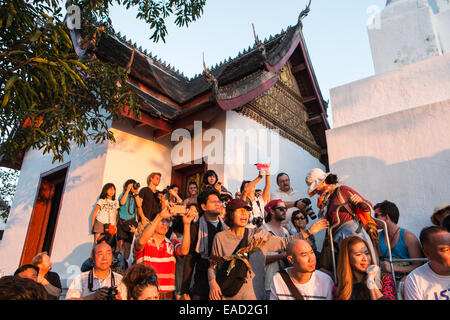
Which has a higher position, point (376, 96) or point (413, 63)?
point (413, 63)

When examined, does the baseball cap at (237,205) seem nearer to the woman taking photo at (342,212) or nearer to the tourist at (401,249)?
the woman taking photo at (342,212)

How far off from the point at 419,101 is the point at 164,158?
578 cm

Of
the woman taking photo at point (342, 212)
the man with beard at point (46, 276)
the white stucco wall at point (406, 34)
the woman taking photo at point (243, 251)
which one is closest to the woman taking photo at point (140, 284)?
the woman taking photo at point (243, 251)

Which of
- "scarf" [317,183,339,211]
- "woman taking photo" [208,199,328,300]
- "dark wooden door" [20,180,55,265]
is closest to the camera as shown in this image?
"woman taking photo" [208,199,328,300]

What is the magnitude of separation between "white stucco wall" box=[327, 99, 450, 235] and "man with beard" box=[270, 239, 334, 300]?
2984mm

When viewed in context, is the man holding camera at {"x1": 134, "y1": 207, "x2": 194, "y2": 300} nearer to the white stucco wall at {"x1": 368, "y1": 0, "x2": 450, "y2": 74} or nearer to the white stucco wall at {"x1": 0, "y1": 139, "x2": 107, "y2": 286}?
the white stucco wall at {"x1": 0, "y1": 139, "x2": 107, "y2": 286}

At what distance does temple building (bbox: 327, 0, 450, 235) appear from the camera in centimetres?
466

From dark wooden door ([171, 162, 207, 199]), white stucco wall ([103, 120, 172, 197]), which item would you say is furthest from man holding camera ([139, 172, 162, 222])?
dark wooden door ([171, 162, 207, 199])

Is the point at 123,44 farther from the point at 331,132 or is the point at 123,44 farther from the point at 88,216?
the point at 331,132

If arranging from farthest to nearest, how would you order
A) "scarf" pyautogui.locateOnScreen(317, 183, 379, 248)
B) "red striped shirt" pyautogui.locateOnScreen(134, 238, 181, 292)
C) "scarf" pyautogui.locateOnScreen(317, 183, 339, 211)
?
"scarf" pyautogui.locateOnScreen(317, 183, 339, 211)
"red striped shirt" pyautogui.locateOnScreen(134, 238, 181, 292)
"scarf" pyautogui.locateOnScreen(317, 183, 379, 248)

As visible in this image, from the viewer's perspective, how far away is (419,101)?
530cm

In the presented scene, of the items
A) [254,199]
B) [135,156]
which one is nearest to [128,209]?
[135,156]

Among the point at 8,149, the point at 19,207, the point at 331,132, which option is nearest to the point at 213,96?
the point at 331,132

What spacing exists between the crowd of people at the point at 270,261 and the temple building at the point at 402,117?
119cm
